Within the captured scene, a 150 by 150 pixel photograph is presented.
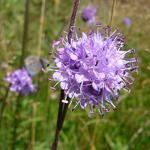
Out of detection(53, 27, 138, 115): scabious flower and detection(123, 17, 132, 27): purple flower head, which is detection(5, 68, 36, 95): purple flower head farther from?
detection(123, 17, 132, 27): purple flower head

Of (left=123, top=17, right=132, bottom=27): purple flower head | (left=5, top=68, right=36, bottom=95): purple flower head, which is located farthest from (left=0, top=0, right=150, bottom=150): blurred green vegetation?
(left=123, top=17, right=132, bottom=27): purple flower head

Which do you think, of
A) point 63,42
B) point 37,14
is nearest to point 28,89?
point 63,42

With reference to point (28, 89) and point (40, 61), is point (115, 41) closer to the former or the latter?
point (40, 61)

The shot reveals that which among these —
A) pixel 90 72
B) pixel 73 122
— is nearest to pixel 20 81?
pixel 73 122

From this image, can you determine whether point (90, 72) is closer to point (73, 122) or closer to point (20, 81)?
point (20, 81)

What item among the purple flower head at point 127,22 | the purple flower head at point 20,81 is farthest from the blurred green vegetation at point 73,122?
the purple flower head at point 127,22

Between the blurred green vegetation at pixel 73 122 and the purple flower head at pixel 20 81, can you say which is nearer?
the purple flower head at pixel 20 81

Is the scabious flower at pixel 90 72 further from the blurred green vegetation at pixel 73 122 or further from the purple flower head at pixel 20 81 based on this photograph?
the purple flower head at pixel 20 81
